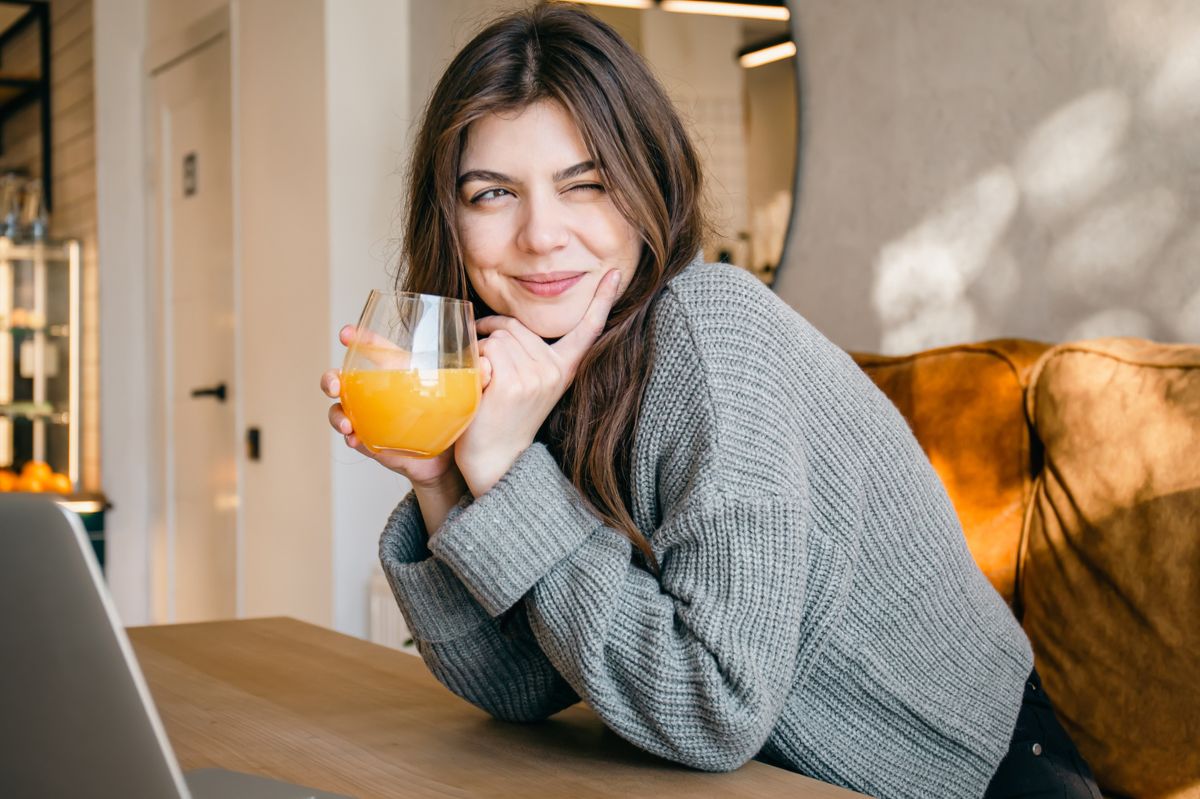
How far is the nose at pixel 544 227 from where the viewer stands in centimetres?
119

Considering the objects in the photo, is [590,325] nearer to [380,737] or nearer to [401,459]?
[401,459]

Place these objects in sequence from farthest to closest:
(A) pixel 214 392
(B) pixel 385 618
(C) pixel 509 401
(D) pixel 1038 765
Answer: (A) pixel 214 392, (B) pixel 385 618, (D) pixel 1038 765, (C) pixel 509 401

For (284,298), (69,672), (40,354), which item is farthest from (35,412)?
(69,672)

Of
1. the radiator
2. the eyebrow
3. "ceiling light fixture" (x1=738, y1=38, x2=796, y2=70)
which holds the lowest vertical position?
the radiator

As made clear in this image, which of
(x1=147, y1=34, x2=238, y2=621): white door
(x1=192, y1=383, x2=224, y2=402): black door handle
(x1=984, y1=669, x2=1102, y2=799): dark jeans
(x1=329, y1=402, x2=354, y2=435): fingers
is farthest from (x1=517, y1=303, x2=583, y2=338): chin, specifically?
(x1=192, y1=383, x2=224, y2=402): black door handle

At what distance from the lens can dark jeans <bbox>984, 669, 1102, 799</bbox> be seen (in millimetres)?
1167

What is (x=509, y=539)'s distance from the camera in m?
0.96

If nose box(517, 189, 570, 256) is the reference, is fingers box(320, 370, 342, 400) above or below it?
below

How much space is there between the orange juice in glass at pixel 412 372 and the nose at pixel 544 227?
0.82ft

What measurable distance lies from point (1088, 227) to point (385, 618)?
2086 mm

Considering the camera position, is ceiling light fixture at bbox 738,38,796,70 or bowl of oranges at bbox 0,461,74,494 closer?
ceiling light fixture at bbox 738,38,796,70

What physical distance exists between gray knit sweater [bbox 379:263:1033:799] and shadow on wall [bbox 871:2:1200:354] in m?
0.87

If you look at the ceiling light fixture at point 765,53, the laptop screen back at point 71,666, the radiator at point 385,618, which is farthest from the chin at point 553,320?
the radiator at point 385,618

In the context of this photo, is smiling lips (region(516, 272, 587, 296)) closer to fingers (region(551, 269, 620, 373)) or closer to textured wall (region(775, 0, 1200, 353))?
fingers (region(551, 269, 620, 373))
